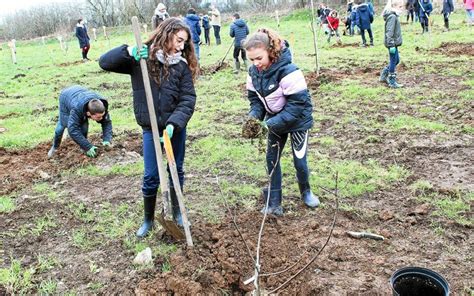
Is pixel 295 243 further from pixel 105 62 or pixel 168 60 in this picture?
pixel 105 62

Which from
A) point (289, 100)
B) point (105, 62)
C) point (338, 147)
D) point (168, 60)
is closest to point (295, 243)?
point (289, 100)

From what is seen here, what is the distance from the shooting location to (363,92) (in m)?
8.61

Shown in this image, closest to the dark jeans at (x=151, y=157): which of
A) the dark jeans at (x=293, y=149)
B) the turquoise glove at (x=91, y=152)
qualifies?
the dark jeans at (x=293, y=149)

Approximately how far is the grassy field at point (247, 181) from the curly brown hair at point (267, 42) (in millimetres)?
763

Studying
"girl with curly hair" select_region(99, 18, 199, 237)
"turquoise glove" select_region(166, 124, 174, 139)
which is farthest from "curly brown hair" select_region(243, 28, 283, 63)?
"turquoise glove" select_region(166, 124, 174, 139)

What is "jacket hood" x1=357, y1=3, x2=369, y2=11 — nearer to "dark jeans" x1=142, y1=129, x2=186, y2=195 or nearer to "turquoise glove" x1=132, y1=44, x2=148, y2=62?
"dark jeans" x1=142, y1=129, x2=186, y2=195

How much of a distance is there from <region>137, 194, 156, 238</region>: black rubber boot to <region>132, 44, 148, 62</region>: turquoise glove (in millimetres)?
1210

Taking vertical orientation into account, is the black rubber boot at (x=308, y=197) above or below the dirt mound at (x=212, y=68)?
below

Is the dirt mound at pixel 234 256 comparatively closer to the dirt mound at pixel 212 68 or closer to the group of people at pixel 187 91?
the group of people at pixel 187 91

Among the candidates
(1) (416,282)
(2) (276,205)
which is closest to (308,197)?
(2) (276,205)

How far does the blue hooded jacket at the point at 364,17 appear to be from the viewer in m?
15.4

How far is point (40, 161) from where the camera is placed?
630cm

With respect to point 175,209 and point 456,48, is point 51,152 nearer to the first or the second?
point 175,209

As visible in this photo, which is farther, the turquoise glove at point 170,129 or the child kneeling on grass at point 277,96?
the child kneeling on grass at point 277,96
